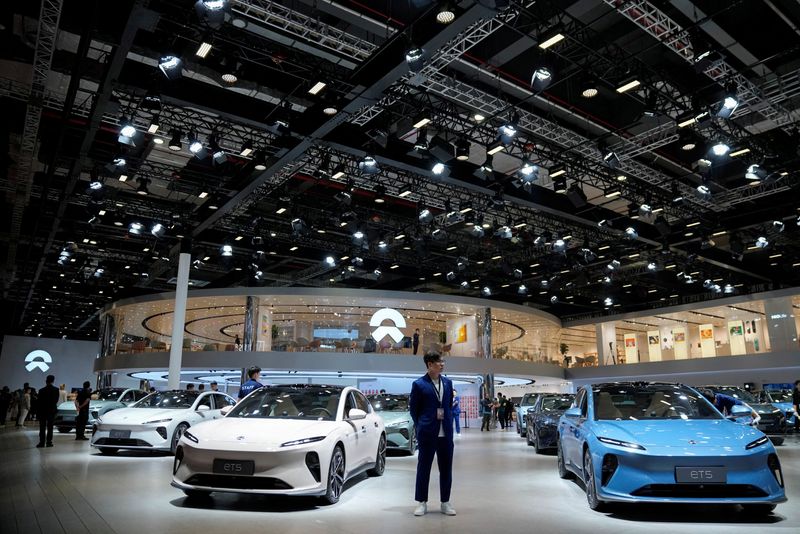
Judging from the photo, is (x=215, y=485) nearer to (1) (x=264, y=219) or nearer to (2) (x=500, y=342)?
(1) (x=264, y=219)

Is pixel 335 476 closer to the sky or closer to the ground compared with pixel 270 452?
closer to the ground

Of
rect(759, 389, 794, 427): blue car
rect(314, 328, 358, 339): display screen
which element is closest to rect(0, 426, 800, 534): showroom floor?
rect(759, 389, 794, 427): blue car

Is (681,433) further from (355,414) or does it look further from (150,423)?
(150,423)

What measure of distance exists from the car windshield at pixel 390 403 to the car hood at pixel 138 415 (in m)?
3.98

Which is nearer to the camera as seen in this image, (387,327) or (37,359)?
(387,327)

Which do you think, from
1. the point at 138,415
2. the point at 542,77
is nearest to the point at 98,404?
the point at 138,415

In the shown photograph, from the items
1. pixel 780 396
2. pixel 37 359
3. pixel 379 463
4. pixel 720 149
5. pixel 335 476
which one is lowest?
pixel 379 463

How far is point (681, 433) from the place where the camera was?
5672 millimetres

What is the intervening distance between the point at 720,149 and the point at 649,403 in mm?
8996

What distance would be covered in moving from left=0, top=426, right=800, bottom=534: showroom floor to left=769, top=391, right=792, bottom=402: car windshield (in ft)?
38.6

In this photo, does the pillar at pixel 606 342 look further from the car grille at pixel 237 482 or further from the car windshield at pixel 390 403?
the car grille at pixel 237 482

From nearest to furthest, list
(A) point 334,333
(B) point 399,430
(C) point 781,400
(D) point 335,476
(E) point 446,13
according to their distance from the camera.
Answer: (D) point 335,476 → (E) point 446,13 → (B) point 399,430 → (C) point 781,400 → (A) point 334,333

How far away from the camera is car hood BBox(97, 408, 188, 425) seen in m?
10.9

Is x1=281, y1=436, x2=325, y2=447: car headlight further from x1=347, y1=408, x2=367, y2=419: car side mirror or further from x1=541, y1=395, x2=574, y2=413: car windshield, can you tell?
x1=541, y1=395, x2=574, y2=413: car windshield
